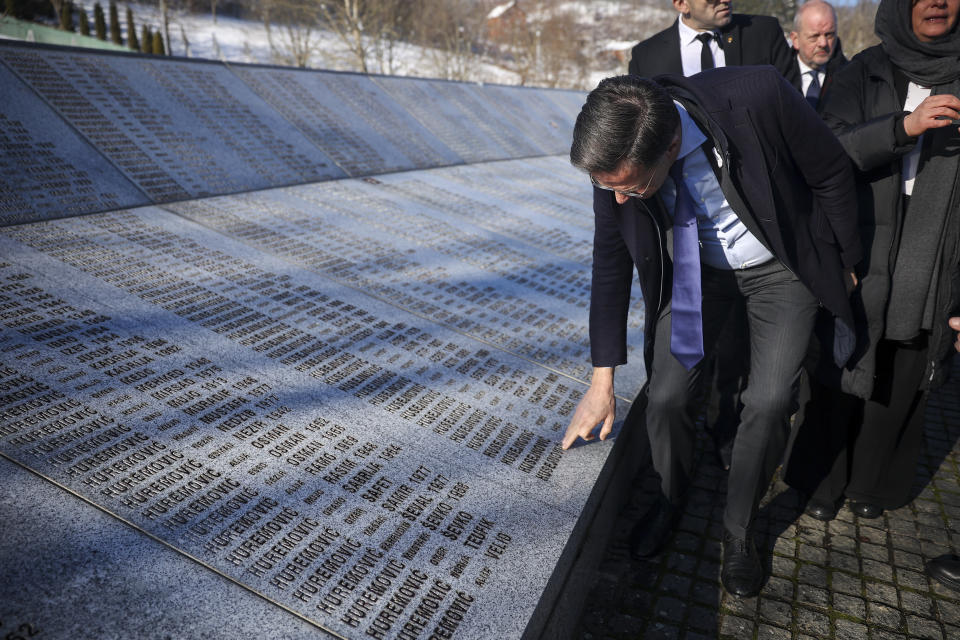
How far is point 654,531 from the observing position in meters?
2.84

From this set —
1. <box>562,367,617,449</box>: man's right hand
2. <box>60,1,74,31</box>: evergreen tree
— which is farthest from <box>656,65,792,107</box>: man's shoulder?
<box>60,1,74,31</box>: evergreen tree

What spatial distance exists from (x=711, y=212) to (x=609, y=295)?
0.47 meters

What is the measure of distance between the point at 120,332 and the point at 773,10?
5293 cm

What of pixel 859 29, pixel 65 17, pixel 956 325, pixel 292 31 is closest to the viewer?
pixel 956 325

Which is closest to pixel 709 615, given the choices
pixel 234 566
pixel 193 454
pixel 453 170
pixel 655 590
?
pixel 655 590

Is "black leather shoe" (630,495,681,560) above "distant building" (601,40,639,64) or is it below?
below

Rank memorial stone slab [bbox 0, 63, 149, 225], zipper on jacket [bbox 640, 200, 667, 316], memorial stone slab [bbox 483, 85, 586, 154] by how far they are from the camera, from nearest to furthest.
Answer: zipper on jacket [bbox 640, 200, 667, 316], memorial stone slab [bbox 0, 63, 149, 225], memorial stone slab [bbox 483, 85, 586, 154]

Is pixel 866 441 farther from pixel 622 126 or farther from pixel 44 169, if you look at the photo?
pixel 44 169

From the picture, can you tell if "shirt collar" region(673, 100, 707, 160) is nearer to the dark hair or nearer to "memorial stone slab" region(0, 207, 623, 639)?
the dark hair

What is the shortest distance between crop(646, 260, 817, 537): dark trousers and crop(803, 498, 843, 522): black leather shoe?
0.84 m

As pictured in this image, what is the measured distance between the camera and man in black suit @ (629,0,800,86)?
157 inches

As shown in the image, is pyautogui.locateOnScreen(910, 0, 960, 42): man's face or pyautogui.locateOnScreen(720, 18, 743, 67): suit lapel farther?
pyautogui.locateOnScreen(720, 18, 743, 67): suit lapel

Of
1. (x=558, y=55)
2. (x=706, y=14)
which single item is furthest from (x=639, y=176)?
(x=558, y=55)

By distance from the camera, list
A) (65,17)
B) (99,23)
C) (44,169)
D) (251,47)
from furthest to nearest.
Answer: (251,47)
(65,17)
(99,23)
(44,169)
